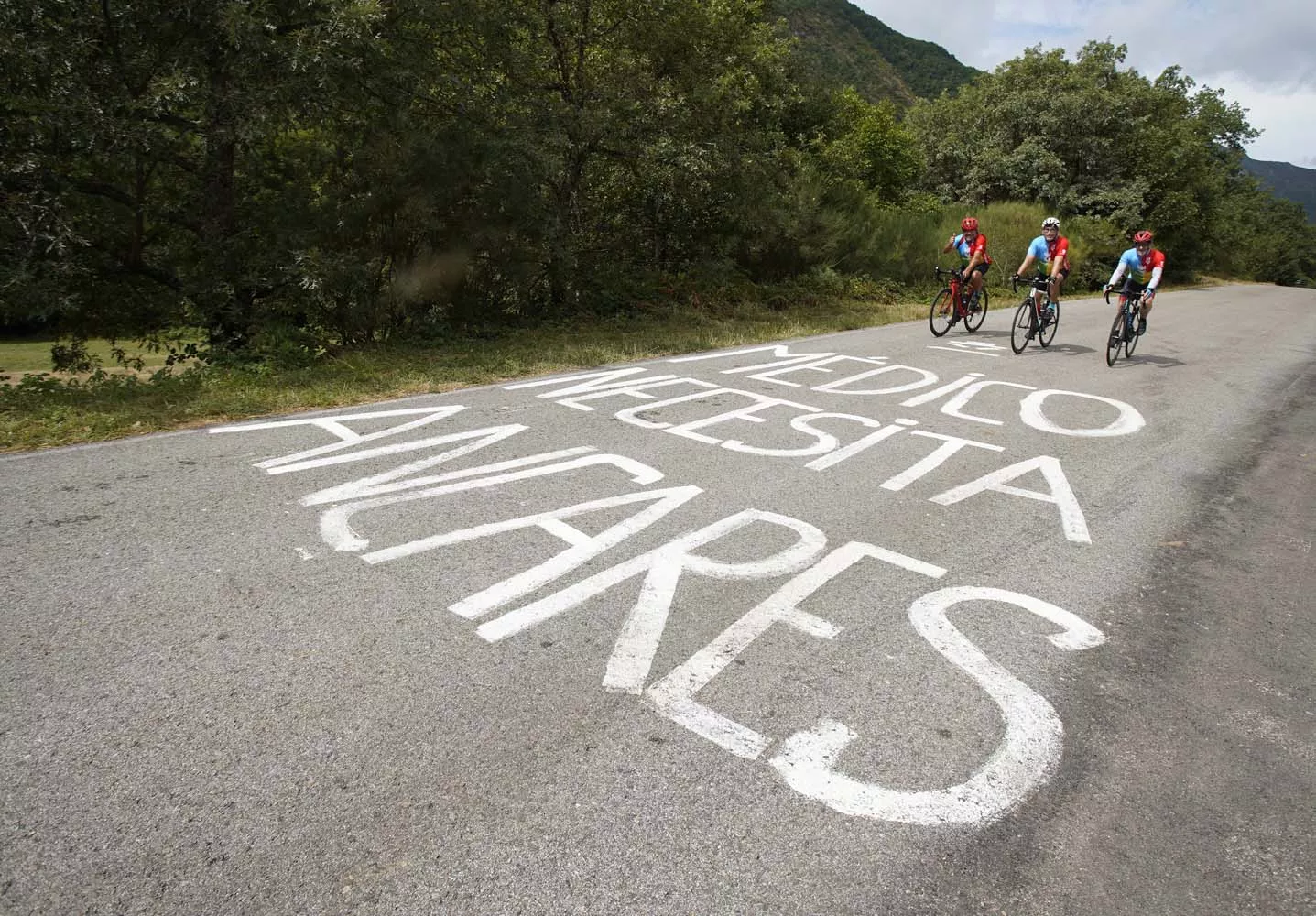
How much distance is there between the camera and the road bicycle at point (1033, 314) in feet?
38.8

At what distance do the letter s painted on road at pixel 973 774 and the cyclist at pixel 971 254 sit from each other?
10588 mm

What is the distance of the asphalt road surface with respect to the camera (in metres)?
2.17

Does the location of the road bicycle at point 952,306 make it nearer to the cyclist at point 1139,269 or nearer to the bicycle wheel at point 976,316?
the bicycle wheel at point 976,316

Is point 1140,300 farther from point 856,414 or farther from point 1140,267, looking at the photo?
point 856,414

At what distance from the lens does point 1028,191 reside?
113ft

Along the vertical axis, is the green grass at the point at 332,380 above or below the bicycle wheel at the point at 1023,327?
below

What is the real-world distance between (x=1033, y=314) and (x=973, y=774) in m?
11.0

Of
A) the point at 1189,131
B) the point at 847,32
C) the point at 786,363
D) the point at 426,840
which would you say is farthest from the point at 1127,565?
the point at 847,32

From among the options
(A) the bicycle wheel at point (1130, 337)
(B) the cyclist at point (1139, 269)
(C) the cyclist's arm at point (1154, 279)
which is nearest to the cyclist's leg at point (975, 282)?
(B) the cyclist at point (1139, 269)

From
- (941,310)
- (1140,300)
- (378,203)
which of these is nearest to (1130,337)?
(1140,300)

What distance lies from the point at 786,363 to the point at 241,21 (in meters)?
7.18

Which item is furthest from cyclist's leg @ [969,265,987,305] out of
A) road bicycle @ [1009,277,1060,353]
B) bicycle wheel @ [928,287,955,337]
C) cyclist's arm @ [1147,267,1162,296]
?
cyclist's arm @ [1147,267,1162,296]

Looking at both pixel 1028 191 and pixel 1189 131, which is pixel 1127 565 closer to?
pixel 1028 191

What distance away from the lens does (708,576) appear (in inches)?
154
